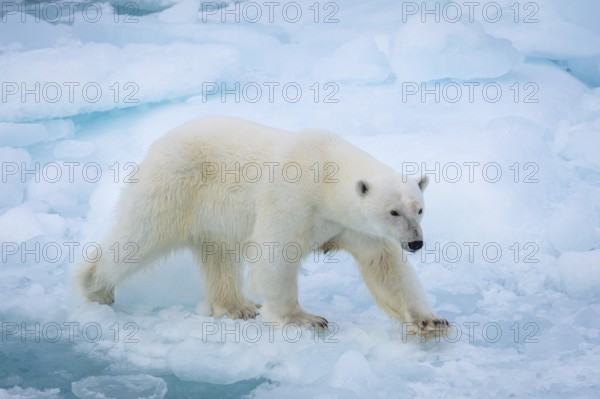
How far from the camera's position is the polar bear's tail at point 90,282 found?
5.12m

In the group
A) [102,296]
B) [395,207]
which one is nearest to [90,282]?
[102,296]

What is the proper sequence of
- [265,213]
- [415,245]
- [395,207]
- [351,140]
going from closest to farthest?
1. [415,245]
2. [395,207]
3. [265,213]
4. [351,140]

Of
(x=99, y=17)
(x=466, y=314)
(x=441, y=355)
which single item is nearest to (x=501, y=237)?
(x=466, y=314)

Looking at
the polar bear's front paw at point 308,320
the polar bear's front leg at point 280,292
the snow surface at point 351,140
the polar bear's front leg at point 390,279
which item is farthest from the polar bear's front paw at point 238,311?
the polar bear's front leg at point 390,279

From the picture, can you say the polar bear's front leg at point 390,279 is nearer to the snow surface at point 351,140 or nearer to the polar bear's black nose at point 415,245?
the snow surface at point 351,140

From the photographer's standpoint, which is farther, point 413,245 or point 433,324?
point 433,324

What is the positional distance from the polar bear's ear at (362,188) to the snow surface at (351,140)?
0.82 metres

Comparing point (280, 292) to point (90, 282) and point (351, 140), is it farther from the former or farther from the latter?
point (351, 140)

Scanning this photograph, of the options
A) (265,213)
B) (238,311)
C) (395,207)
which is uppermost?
(395,207)

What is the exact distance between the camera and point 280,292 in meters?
4.67

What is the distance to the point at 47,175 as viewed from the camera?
7.18m

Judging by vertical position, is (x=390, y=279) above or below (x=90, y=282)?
above

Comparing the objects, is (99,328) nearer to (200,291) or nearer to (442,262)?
(200,291)

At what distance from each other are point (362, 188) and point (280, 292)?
0.81m
